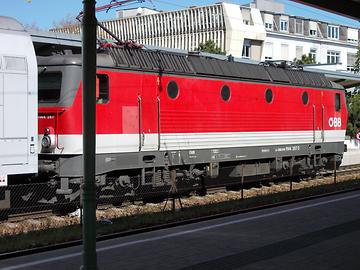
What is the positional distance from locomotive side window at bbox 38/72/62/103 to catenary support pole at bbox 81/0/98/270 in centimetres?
878

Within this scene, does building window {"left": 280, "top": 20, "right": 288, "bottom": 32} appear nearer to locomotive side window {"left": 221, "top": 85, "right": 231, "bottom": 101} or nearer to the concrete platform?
the concrete platform

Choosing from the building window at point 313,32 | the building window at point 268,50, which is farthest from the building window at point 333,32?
the building window at point 268,50

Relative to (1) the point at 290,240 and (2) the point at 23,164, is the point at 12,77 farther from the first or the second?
(1) the point at 290,240

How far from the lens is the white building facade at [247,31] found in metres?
81.9

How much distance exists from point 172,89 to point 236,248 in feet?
25.5

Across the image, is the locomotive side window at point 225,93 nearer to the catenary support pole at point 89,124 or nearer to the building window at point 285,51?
the catenary support pole at point 89,124

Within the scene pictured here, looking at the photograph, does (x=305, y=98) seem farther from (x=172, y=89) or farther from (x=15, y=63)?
(x=15, y=63)

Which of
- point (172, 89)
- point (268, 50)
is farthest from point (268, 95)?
point (268, 50)

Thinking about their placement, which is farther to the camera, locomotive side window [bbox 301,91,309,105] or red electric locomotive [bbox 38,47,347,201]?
locomotive side window [bbox 301,91,309,105]

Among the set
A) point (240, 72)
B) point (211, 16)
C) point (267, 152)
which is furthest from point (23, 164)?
point (211, 16)

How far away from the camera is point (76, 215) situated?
13.0m

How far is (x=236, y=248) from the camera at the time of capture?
862cm

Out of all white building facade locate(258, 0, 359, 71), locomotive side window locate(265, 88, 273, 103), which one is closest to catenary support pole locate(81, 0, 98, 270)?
locomotive side window locate(265, 88, 273, 103)

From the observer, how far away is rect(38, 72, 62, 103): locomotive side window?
531 inches
